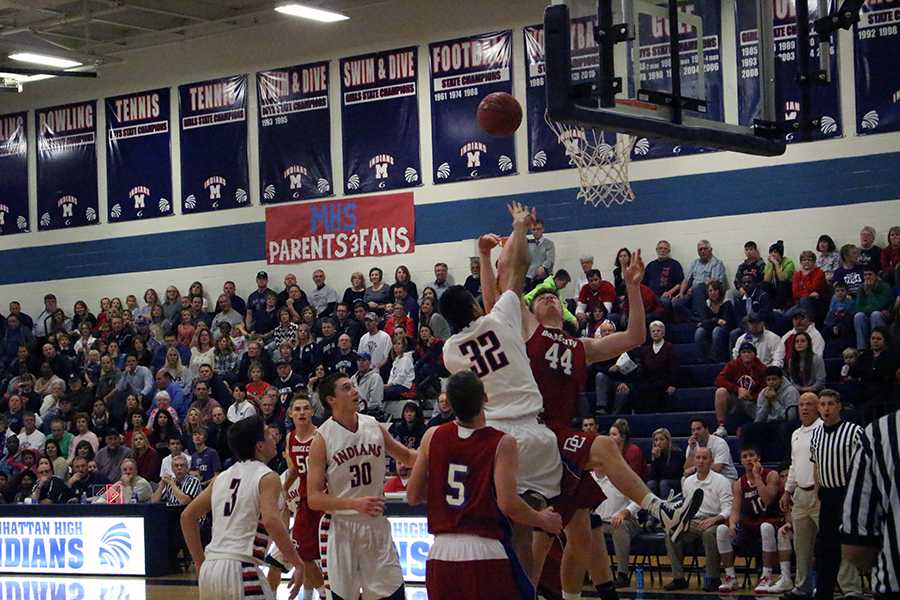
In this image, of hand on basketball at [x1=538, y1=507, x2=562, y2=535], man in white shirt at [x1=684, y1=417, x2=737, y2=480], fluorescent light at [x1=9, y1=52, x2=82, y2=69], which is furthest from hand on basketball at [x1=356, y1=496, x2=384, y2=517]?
fluorescent light at [x1=9, y1=52, x2=82, y2=69]

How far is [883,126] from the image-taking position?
18094 millimetres

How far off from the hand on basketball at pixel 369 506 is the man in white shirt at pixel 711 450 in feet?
23.0

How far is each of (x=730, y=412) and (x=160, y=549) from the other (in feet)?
23.6

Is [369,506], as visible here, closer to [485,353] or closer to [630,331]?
[485,353]

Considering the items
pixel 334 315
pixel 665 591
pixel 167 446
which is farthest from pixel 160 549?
pixel 665 591

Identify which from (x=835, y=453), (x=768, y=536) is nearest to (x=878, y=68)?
(x=768, y=536)

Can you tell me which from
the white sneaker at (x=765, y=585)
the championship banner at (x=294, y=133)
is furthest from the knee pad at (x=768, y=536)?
the championship banner at (x=294, y=133)

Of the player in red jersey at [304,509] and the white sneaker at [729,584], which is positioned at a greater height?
the player in red jersey at [304,509]

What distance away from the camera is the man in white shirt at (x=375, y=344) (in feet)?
63.0

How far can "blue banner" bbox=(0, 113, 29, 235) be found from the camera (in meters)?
26.6

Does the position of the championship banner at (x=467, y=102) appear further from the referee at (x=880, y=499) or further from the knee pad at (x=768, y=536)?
the referee at (x=880, y=499)

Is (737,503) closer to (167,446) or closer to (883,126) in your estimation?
(883,126)

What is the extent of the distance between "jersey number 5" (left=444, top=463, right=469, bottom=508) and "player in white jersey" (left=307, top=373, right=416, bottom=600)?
4.75 ft

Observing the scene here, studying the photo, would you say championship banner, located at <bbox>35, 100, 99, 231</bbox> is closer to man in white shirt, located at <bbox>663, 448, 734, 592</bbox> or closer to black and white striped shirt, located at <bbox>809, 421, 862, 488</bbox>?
man in white shirt, located at <bbox>663, 448, 734, 592</bbox>
